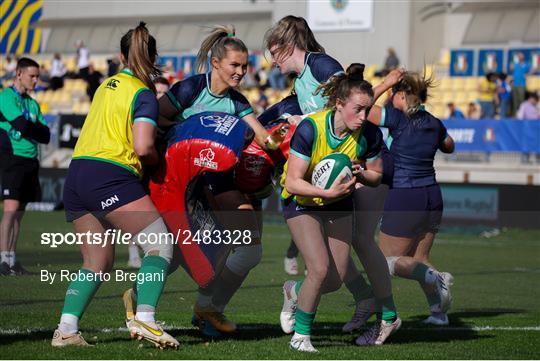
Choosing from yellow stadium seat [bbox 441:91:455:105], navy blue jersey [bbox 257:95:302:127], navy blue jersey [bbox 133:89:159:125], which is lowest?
yellow stadium seat [bbox 441:91:455:105]

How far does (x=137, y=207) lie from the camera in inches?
277

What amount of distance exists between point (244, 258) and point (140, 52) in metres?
1.88

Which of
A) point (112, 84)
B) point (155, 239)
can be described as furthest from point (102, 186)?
point (112, 84)

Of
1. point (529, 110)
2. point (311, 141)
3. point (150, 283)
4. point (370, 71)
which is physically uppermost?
point (311, 141)

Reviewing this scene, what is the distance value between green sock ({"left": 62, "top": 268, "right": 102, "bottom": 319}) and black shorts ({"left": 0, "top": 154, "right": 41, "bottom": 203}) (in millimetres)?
5400

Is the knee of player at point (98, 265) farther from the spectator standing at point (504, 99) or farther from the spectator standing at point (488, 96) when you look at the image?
the spectator standing at point (488, 96)

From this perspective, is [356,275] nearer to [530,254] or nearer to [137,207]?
[137,207]

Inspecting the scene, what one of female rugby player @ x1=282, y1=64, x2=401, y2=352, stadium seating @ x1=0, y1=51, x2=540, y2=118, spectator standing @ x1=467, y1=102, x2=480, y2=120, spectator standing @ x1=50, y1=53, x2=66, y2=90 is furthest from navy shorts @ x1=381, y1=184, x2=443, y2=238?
spectator standing @ x1=50, y1=53, x2=66, y2=90

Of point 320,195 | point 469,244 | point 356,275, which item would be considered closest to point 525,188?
point 469,244

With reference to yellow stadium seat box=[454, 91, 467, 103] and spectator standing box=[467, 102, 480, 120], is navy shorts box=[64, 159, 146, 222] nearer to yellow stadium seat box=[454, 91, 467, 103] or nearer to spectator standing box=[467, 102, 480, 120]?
spectator standing box=[467, 102, 480, 120]

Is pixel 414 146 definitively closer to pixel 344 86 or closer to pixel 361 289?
pixel 361 289

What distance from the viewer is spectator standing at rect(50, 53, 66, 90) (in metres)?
35.1

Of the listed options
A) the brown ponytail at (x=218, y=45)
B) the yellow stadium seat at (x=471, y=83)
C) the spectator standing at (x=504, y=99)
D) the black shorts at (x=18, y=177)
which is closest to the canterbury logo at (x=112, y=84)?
the brown ponytail at (x=218, y=45)

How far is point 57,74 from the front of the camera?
35.9 m
